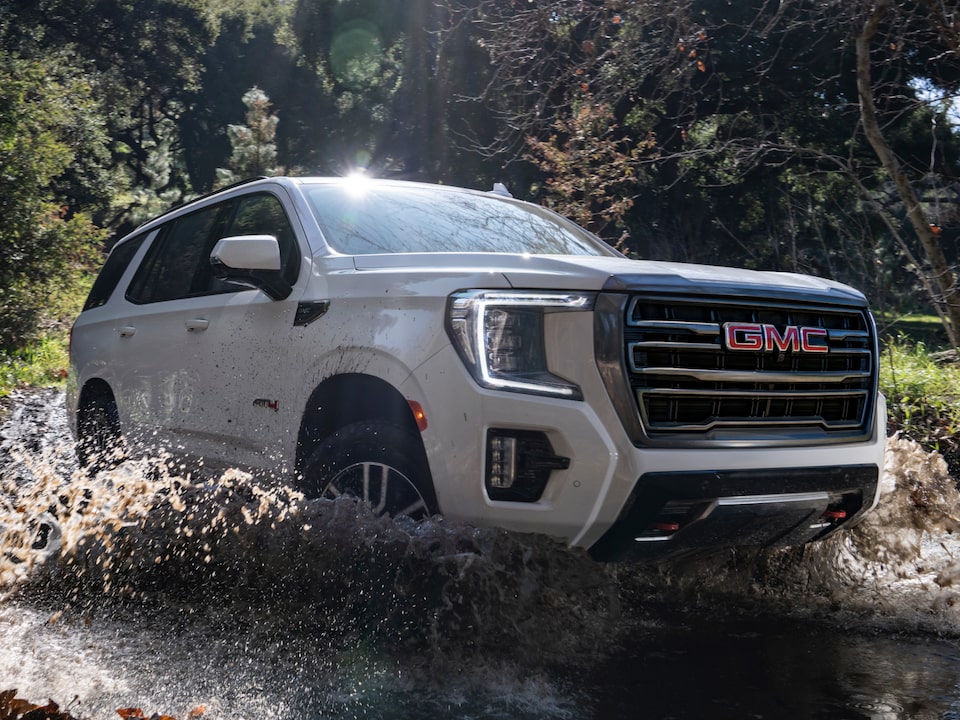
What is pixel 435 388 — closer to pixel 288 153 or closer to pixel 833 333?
pixel 833 333

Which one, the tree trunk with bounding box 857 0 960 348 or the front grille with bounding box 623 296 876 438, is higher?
the tree trunk with bounding box 857 0 960 348

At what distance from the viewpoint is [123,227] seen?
36188 mm

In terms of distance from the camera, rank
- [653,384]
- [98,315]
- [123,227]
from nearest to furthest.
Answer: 1. [653,384]
2. [98,315]
3. [123,227]

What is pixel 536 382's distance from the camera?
322 cm

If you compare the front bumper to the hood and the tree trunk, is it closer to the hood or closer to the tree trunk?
the hood

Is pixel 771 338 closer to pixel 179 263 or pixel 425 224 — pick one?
pixel 425 224

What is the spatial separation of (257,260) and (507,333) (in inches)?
52.7

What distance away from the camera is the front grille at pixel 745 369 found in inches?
128

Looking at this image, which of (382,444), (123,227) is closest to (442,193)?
(382,444)

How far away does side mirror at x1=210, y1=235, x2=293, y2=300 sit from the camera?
4.14 metres

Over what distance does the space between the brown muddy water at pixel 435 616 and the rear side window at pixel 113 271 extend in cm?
196

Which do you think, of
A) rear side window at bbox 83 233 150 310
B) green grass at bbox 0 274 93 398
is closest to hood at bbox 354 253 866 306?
rear side window at bbox 83 233 150 310

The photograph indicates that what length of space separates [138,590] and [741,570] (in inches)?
100

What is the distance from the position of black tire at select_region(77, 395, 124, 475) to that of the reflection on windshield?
2.05m
